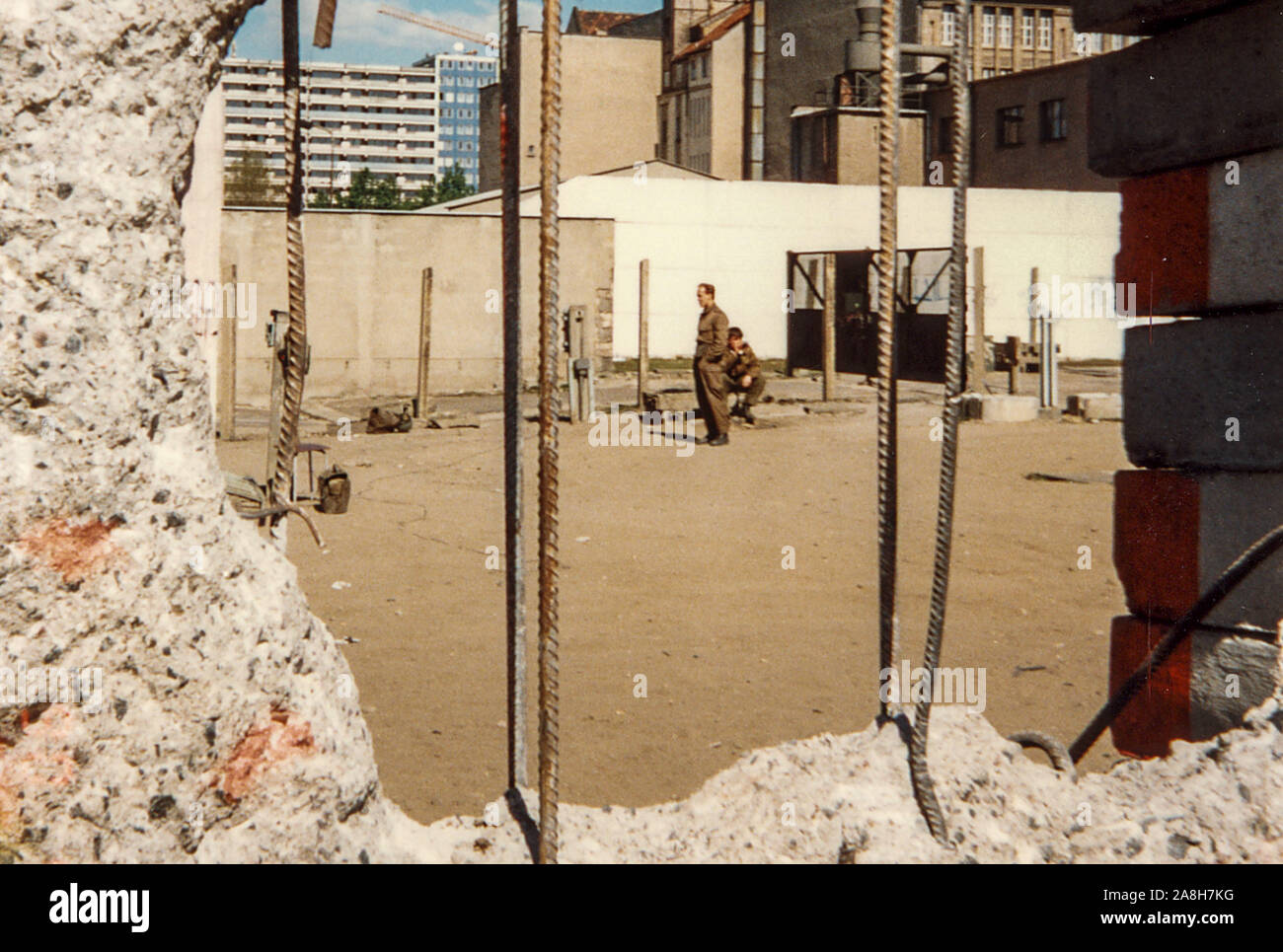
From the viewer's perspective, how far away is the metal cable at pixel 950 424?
247 cm

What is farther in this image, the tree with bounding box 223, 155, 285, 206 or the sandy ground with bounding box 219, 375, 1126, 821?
the tree with bounding box 223, 155, 285, 206

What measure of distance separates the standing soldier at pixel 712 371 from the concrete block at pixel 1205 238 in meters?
9.89

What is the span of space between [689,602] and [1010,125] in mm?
35953

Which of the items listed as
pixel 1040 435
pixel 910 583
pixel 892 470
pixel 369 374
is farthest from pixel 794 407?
pixel 892 470

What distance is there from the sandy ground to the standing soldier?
80 cm

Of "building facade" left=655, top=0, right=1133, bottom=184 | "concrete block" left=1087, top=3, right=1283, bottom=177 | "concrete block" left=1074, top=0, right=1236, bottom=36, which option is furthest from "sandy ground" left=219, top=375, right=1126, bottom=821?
"building facade" left=655, top=0, right=1133, bottom=184

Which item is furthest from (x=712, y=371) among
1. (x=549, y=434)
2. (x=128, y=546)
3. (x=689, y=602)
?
(x=128, y=546)

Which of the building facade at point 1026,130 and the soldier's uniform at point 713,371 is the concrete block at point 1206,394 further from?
the building facade at point 1026,130

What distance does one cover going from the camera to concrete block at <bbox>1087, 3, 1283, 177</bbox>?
3555 millimetres

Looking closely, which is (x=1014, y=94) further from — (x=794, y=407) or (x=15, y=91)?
(x=15, y=91)

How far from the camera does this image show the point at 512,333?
2.47 metres

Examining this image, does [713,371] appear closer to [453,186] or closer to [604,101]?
[604,101]

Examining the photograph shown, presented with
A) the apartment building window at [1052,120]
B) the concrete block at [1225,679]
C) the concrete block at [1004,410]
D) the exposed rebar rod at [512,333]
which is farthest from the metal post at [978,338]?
the apartment building window at [1052,120]

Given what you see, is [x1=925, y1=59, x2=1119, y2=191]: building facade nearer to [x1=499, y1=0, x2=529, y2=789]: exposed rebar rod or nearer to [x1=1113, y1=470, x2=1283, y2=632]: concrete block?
[x1=1113, y1=470, x2=1283, y2=632]: concrete block
